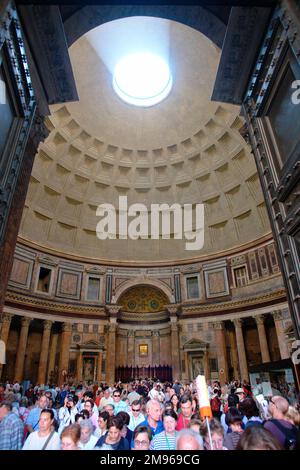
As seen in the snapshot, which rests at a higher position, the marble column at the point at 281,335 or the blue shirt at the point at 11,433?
the marble column at the point at 281,335

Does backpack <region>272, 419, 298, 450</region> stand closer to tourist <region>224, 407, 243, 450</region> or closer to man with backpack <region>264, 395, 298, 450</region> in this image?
man with backpack <region>264, 395, 298, 450</region>

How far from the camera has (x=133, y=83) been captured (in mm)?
24750

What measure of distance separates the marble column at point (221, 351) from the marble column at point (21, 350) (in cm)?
1406

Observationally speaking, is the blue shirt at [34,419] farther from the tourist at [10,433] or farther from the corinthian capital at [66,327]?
the corinthian capital at [66,327]

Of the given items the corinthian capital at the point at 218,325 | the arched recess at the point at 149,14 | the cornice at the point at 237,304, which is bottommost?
the corinthian capital at the point at 218,325

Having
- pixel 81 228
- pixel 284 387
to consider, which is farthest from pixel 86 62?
pixel 284 387

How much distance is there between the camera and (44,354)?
2073cm

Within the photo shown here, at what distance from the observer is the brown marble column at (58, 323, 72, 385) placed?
2067 cm

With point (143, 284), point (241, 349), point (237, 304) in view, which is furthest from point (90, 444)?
point (143, 284)

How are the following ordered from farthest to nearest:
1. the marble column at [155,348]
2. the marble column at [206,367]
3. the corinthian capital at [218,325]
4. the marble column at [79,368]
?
the marble column at [155,348]
the corinthian capital at [218,325]
the marble column at [206,367]
the marble column at [79,368]

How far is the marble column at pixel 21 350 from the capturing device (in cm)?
1908

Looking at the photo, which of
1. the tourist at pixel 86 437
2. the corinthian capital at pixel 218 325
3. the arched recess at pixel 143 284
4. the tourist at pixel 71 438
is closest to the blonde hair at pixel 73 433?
the tourist at pixel 71 438

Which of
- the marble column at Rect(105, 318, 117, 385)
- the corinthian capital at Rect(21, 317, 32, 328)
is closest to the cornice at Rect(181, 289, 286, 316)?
the marble column at Rect(105, 318, 117, 385)
